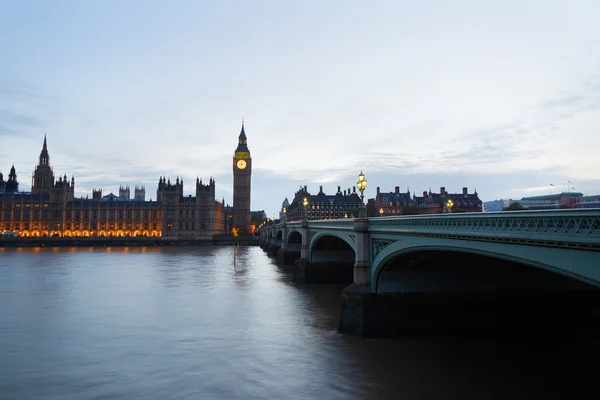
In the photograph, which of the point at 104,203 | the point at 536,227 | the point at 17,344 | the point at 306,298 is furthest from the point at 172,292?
the point at 104,203

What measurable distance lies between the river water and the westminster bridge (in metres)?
2.61

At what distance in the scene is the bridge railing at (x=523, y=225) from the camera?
36.3 feet

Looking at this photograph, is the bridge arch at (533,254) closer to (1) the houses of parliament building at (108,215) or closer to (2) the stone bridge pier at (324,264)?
(2) the stone bridge pier at (324,264)

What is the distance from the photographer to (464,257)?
24016 millimetres

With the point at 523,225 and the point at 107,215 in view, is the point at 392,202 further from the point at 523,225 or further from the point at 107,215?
the point at 523,225

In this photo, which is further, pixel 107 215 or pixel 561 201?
pixel 107 215

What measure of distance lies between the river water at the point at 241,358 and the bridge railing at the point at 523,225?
18.8ft

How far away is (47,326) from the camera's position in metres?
28.3

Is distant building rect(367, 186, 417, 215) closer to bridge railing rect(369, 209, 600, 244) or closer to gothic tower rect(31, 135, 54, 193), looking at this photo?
gothic tower rect(31, 135, 54, 193)

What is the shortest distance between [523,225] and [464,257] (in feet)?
36.4

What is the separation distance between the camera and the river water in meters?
17.6

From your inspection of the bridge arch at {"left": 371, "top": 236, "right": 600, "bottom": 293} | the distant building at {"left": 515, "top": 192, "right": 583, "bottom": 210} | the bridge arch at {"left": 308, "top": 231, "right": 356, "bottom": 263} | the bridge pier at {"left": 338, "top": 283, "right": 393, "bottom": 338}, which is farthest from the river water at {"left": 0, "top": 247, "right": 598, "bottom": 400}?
the bridge arch at {"left": 308, "top": 231, "right": 356, "bottom": 263}

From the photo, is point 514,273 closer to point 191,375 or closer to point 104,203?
point 191,375

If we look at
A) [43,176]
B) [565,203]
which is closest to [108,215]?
[43,176]
